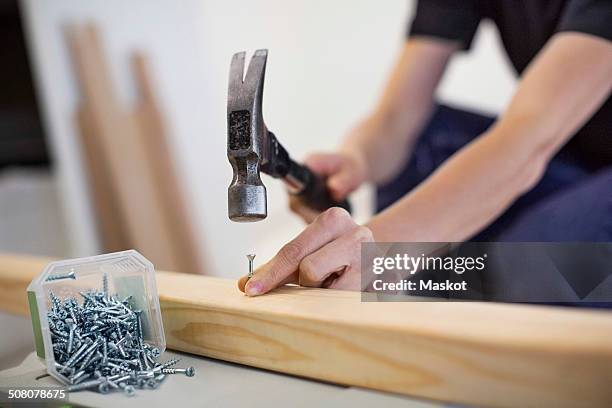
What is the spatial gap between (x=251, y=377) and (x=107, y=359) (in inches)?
5.4

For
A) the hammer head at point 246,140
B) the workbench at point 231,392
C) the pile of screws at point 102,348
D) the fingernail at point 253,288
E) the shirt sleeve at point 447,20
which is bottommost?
the workbench at point 231,392

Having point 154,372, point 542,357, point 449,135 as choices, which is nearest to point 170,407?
point 154,372

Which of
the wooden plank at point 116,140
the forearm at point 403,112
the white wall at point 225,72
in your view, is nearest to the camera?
the forearm at point 403,112

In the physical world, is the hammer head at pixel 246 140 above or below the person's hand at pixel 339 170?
above

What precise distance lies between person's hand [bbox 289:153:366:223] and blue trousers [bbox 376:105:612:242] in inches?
4.9

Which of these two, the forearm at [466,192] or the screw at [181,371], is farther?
the forearm at [466,192]

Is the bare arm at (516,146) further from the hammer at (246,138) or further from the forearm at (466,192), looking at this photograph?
the hammer at (246,138)

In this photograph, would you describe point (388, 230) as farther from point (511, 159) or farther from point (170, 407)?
point (170, 407)

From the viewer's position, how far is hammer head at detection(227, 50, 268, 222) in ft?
1.92

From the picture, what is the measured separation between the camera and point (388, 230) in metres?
0.72

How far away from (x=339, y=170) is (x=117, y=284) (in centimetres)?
51

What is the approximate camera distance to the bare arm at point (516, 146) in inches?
29.5

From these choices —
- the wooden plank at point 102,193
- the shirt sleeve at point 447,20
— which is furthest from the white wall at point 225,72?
the shirt sleeve at point 447,20

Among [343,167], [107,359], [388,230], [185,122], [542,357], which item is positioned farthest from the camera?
[185,122]
